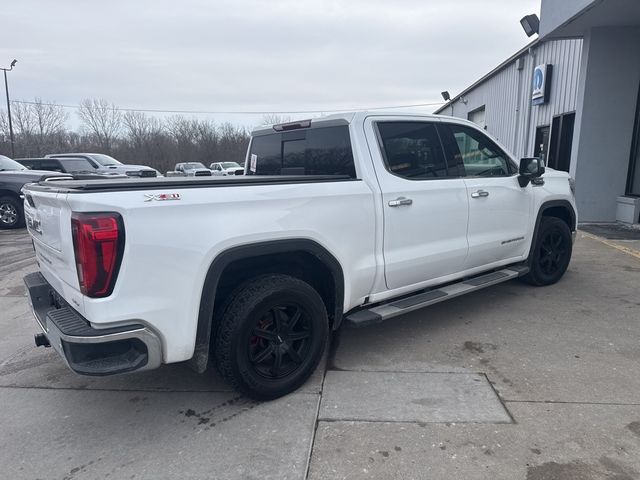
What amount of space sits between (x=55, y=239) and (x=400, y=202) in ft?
8.00

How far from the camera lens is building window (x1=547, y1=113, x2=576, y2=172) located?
1148 centimetres

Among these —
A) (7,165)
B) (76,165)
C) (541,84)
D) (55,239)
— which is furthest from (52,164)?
(541,84)

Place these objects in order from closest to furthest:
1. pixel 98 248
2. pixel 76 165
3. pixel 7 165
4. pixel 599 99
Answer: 1. pixel 98 248
2. pixel 599 99
3. pixel 7 165
4. pixel 76 165

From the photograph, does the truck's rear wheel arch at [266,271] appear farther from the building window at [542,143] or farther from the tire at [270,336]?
the building window at [542,143]

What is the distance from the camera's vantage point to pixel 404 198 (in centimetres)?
376

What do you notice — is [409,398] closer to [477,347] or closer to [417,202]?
[477,347]

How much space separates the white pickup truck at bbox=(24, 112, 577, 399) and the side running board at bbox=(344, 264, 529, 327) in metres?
0.02

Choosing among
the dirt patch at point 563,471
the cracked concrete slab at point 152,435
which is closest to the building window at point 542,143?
the dirt patch at point 563,471

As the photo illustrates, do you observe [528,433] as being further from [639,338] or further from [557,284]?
[557,284]

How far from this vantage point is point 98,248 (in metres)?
2.43

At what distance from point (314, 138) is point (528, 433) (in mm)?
2727

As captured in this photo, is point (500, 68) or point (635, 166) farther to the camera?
point (500, 68)

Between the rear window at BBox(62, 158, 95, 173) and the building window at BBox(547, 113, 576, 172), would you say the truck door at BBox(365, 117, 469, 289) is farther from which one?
the rear window at BBox(62, 158, 95, 173)

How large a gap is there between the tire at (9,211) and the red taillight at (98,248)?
10.4 metres
